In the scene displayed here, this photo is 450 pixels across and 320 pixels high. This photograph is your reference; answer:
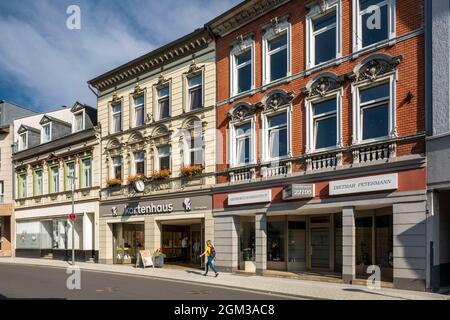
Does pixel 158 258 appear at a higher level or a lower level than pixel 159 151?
lower

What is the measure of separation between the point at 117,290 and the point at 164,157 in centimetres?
1007

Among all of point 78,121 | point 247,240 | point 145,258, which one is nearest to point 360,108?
point 247,240

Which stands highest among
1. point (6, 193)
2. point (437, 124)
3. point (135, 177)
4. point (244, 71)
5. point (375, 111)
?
point (244, 71)

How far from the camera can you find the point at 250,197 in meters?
18.6

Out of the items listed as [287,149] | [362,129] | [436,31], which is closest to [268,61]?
[287,149]

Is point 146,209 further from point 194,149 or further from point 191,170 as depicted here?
point 194,149

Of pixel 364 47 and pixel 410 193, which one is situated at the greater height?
pixel 364 47

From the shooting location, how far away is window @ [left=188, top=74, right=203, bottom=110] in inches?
864

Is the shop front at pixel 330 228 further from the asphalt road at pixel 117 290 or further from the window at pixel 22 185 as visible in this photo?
the window at pixel 22 185

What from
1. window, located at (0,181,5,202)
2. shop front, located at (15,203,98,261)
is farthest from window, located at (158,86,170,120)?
window, located at (0,181,5,202)

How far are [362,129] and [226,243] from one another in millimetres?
7951

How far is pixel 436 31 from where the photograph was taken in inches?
521

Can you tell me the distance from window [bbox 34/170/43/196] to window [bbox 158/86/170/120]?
13699 mm

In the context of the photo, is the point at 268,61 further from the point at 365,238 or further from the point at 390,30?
the point at 365,238
